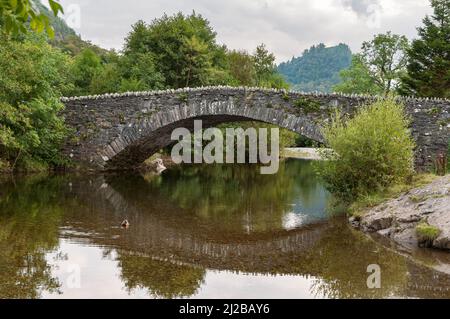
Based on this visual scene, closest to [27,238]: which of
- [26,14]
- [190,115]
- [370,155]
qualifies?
[26,14]

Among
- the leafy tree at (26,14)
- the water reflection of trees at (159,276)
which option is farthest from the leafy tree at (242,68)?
the leafy tree at (26,14)

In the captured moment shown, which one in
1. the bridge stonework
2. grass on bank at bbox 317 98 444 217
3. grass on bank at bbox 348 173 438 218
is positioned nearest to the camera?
grass on bank at bbox 348 173 438 218

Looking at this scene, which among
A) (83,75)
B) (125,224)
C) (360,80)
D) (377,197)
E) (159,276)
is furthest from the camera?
(360,80)

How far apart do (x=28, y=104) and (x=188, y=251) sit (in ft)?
54.4

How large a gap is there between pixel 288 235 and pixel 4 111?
1479 cm

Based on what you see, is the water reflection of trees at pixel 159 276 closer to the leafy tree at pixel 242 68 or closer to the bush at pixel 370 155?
the bush at pixel 370 155

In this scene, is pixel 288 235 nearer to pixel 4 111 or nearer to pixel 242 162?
pixel 4 111

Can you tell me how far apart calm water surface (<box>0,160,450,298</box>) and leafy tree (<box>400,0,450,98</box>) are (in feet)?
67.9

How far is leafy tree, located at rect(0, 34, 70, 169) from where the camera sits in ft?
78.4

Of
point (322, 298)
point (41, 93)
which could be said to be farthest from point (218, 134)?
point (322, 298)

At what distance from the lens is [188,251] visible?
11.6m

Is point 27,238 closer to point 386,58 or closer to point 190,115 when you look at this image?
point 190,115

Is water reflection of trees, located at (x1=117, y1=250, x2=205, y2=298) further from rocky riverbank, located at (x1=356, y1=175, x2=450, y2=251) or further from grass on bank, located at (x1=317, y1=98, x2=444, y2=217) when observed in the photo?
grass on bank, located at (x1=317, y1=98, x2=444, y2=217)
